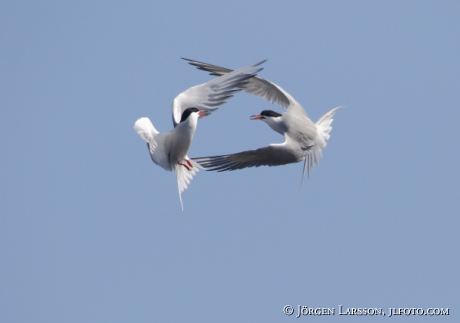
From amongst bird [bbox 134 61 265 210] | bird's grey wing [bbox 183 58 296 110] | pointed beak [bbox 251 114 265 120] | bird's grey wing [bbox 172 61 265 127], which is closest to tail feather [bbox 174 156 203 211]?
bird [bbox 134 61 265 210]

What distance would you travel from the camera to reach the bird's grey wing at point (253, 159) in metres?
10.4

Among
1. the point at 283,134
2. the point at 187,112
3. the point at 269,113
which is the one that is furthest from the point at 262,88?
the point at 187,112

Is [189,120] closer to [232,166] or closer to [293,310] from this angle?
[232,166]

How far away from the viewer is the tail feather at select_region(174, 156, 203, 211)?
11.0m

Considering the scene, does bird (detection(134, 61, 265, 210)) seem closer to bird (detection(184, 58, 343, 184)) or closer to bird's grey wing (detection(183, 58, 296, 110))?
bird (detection(184, 58, 343, 184))

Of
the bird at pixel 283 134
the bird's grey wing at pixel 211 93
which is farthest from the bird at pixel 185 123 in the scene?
the bird at pixel 283 134

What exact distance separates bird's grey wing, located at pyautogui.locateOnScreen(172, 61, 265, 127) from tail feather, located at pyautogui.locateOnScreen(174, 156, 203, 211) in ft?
1.91

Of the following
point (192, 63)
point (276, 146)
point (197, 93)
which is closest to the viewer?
point (276, 146)

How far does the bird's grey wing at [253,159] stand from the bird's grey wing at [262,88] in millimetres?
1644

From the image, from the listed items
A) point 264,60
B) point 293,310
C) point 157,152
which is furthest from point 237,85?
point 293,310

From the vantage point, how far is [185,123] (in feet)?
34.0

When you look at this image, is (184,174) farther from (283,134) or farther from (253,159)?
(283,134)

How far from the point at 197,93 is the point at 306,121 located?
157 centimetres

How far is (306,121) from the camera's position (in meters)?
11.3
